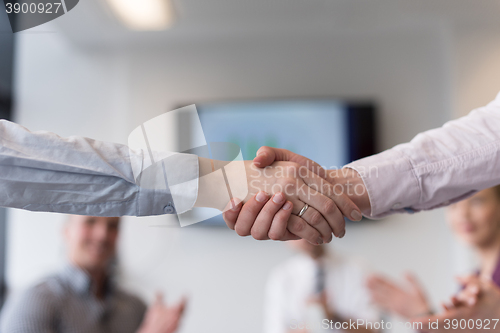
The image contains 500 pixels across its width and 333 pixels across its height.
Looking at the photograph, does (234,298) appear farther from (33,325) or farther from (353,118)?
(353,118)

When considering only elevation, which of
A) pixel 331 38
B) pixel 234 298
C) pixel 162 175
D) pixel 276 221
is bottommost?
pixel 234 298

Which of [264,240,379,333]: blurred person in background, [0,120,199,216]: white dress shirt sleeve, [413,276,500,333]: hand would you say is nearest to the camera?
[0,120,199,216]: white dress shirt sleeve

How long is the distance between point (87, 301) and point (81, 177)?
85 centimetres

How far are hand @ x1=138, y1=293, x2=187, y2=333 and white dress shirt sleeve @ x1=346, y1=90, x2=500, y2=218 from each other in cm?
98

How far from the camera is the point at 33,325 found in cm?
114

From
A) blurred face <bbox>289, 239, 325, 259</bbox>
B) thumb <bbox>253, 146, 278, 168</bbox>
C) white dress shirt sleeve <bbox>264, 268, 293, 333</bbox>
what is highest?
thumb <bbox>253, 146, 278, 168</bbox>

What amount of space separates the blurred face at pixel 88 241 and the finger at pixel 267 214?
2.91 feet

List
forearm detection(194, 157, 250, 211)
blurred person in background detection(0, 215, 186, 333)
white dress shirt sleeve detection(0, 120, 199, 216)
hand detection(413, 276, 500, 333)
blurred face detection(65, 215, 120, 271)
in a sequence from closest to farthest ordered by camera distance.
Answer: white dress shirt sleeve detection(0, 120, 199, 216), forearm detection(194, 157, 250, 211), hand detection(413, 276, 500, 333), blurred person in background detection(0, 215, 186, 333), blurred face detection(65, 215, 120, 271)

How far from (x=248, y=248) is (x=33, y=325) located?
919mm

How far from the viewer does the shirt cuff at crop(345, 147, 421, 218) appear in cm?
75

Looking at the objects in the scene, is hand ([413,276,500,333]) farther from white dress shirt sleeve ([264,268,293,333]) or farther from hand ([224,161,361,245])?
white dress shirt sleeve ([264,268,293,333])


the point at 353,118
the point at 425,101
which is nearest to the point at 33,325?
the point at 353,118

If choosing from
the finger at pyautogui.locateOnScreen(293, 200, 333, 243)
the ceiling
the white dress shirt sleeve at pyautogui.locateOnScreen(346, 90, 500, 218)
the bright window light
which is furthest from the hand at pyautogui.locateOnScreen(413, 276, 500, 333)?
the bright window light

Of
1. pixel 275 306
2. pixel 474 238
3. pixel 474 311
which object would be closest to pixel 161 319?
pixel 275 306
